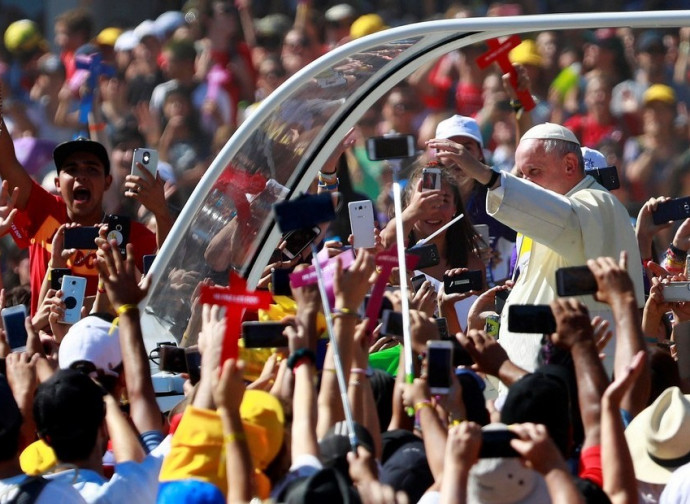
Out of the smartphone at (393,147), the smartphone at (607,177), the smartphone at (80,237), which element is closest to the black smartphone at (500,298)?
the smartphone at (607,177)

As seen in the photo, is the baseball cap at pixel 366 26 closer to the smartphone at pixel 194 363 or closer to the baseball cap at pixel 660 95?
the baseball cap at pixel 660 95

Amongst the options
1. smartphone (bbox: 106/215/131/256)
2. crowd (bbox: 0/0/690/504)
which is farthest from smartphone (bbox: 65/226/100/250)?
smartphone (bbox: 106/215/131/256)

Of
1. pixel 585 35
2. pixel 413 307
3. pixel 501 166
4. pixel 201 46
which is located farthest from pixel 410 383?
pixel 201 46

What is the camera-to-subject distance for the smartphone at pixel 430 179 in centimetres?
770

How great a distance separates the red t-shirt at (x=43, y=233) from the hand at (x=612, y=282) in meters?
3.10

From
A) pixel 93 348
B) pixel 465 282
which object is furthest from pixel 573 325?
pixel 465 282

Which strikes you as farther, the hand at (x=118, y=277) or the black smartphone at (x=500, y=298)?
the black smartphone at (x=500, y=298)

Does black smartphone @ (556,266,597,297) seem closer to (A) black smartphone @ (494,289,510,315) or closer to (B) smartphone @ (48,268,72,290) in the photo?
(A) black smartphone @ (494,289,510,315)

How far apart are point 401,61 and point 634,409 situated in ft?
7.16

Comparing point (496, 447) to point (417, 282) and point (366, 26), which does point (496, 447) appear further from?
point (366, 26)

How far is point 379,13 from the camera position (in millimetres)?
15562

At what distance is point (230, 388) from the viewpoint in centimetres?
464

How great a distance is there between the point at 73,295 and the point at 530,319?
250cm

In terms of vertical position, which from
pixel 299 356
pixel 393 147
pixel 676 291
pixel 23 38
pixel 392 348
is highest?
pixel 23 38
